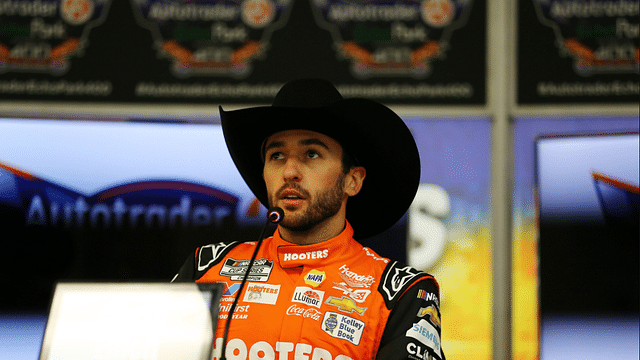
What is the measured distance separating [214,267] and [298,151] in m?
0.40

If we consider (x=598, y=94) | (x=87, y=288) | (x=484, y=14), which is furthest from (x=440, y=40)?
(x=87, y=288)

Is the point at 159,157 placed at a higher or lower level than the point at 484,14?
lower

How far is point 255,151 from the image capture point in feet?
6.45

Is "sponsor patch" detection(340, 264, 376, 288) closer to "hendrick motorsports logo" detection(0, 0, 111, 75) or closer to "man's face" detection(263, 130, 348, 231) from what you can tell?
"man's face" detection(263, 130, 348, 231)

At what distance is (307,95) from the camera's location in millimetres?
1721

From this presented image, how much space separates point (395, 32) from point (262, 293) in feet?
5.30

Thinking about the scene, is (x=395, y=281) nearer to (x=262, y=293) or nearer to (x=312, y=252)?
(x=312, y=252)

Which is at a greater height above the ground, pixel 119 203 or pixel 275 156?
pixel 275 156

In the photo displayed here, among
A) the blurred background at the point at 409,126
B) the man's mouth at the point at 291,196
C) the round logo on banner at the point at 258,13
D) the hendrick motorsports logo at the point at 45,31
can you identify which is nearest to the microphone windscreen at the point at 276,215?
the man's mouth at the point at 291,196

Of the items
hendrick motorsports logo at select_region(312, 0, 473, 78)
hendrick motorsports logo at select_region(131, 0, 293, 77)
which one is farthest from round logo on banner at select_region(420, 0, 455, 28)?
hendrick motorsports logo at select_region(131, 0, 293, 77)

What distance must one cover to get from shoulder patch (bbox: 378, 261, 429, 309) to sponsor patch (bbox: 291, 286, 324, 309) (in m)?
0.16

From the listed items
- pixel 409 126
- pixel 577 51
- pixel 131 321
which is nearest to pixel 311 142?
pixel 131 321

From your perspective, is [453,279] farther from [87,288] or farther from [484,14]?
[87,288]

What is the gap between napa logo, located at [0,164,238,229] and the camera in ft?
9.32
